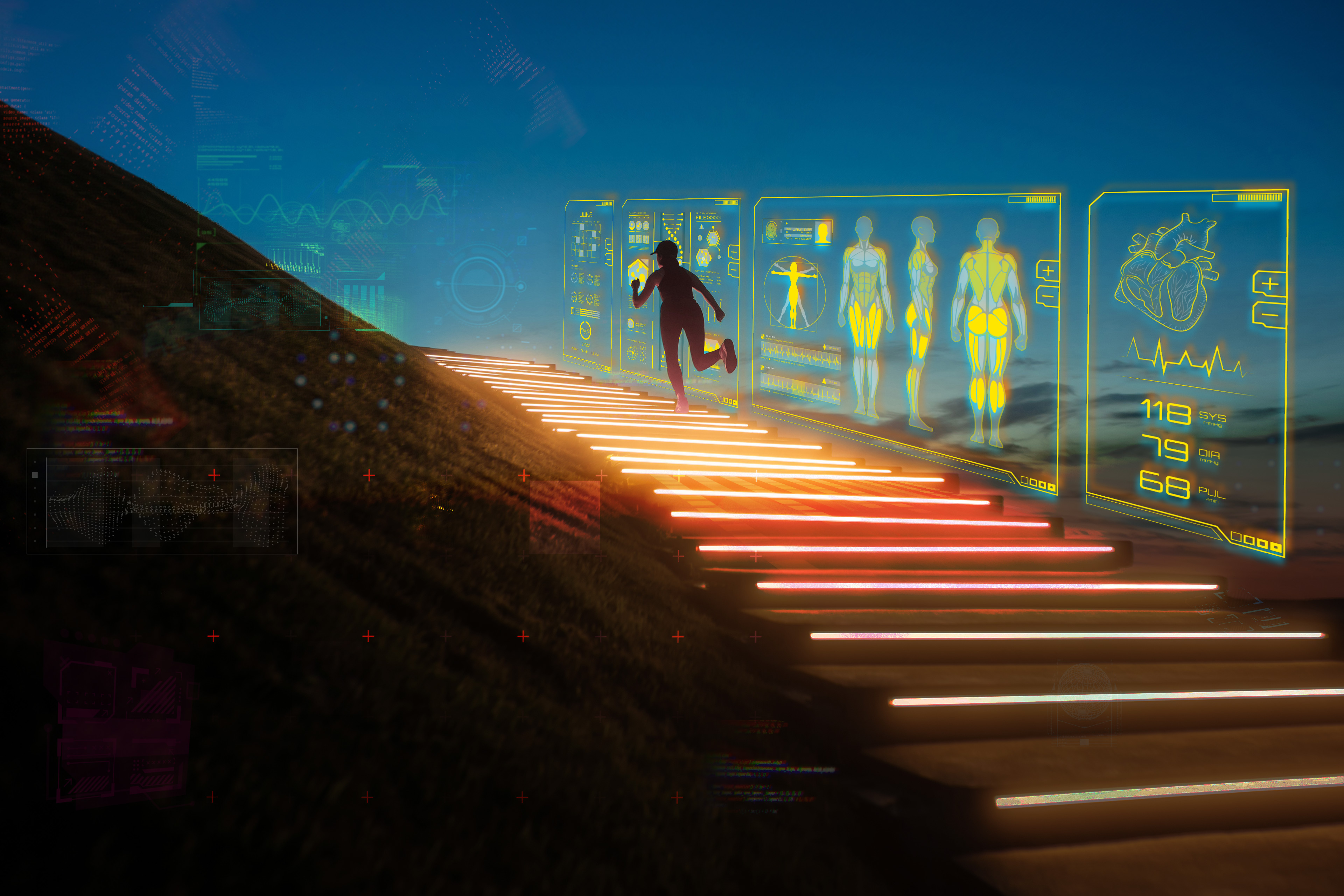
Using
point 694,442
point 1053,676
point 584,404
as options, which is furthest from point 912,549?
point 584,404

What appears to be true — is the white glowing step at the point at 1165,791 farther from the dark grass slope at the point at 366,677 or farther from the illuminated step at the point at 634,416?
the illuminated step at the point at 634,416

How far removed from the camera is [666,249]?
7.71 meters

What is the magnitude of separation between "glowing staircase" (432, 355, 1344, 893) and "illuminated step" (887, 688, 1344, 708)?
0.4 inches

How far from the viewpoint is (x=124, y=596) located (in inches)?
99.9

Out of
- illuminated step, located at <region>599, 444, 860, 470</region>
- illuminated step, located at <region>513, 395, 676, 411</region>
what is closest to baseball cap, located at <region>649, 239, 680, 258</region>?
illuminated step, located at <region>599, 444, 860, 470</region>

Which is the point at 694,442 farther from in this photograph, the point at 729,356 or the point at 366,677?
the point at 366,677

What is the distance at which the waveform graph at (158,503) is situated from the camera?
2756mm

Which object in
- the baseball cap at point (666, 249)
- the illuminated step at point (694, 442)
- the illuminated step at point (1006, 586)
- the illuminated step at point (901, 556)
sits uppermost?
the baseball cap at point (666, 249)

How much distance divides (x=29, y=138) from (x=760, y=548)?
8658 mm

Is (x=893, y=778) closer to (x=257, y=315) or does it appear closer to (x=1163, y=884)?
(x=1163, y=884)

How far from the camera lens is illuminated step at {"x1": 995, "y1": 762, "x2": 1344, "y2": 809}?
2.86m

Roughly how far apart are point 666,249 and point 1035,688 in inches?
218

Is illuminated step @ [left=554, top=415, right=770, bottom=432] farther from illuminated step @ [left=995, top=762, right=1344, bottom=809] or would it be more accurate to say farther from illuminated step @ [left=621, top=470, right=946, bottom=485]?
illuminated step @ [left=995, top=762, right=1344, bottom=809]

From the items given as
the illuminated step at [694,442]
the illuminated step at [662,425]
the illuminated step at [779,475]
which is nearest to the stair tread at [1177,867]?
the illuminated step at [779,475]
